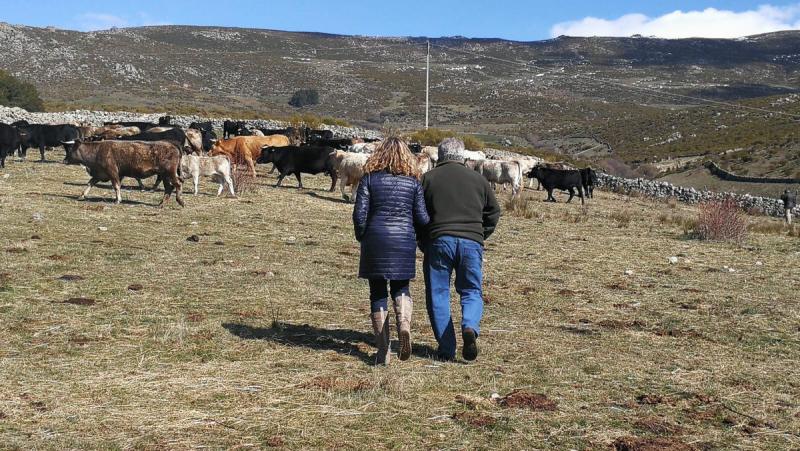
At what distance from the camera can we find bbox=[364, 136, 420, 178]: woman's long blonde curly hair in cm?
712

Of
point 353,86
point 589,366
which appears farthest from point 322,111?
point 589,366

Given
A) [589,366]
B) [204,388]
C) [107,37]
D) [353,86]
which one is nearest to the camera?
[204,388]

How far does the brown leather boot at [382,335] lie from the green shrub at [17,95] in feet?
158

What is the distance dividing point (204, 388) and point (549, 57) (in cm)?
15623

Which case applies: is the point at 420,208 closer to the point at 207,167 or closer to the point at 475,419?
the point at 475,419

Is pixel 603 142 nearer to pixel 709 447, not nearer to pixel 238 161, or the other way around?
pixel 238 161

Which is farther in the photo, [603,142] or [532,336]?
[603,142]

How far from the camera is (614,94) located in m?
114

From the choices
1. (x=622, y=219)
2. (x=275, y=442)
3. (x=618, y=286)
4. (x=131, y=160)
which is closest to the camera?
(x=275, y=442)

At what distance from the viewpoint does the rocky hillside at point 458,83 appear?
7406cm

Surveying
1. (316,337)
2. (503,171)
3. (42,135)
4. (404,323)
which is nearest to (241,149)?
(42,135)

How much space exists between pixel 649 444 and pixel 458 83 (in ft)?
377

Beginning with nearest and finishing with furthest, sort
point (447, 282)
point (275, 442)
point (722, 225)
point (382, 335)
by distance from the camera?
point (275, 442) < point (382, 335) < point (447, 282) < point (722, 225)

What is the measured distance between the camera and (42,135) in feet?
79.9
